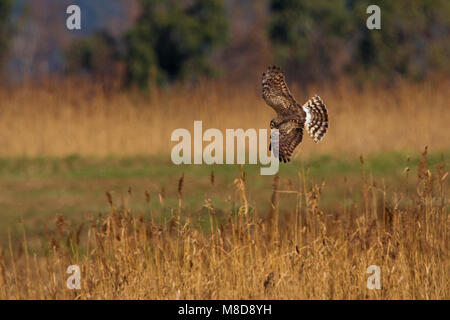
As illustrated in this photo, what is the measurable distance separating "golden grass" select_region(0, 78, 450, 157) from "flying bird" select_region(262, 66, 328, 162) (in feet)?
29.1

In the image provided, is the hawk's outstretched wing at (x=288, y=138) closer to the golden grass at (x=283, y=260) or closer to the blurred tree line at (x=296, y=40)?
the golden grass at (x=283, y=260)

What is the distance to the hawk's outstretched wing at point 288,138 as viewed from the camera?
5410 millimetres

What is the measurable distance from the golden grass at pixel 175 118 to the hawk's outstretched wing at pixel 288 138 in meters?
9.24

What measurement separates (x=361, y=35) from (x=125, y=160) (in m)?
11.7

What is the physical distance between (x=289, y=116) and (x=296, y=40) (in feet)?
69.2

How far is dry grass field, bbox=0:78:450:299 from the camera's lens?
6.02 meters

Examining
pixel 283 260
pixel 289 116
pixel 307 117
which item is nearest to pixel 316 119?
pixel 307 117

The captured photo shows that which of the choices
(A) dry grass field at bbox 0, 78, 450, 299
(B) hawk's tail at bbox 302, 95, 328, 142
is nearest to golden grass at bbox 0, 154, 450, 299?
(A) dry grass field at bbox 0, 78, 450, 299

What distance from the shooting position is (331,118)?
48.2 feet

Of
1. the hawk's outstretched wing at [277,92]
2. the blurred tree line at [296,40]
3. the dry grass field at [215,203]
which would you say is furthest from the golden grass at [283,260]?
the blurred tree line at [296,40]

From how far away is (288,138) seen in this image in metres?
5.55

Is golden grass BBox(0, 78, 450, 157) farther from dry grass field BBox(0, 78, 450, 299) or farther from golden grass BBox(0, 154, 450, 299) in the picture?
golden grass BBox(0, 154, 450, 299)

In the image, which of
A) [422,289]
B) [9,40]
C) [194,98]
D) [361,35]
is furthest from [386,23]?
[422,289]

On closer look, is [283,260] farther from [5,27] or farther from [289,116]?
[5,27]
